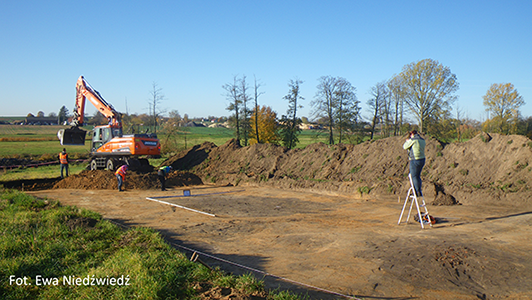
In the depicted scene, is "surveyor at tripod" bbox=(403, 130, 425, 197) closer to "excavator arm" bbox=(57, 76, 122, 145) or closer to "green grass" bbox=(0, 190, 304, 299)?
"green grass" bbox=(0, 190, 304, 299)

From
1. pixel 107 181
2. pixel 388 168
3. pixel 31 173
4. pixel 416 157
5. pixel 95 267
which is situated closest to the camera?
pixel 95 267

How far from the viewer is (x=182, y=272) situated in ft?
18.0

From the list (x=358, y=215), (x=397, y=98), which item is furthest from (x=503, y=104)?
(x=358, y=215)

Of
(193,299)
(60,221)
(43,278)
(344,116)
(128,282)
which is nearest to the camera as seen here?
(193,299)

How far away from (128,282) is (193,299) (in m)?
1.09

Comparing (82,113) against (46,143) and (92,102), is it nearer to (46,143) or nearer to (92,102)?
(92,102)

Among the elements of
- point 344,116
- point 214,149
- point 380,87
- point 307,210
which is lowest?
point 307,210

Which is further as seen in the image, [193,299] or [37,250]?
[37,250]

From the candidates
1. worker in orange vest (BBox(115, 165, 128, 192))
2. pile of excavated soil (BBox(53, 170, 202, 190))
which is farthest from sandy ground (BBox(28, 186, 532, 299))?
pile of excavated soil (BBox(53, 170, 202, 190))

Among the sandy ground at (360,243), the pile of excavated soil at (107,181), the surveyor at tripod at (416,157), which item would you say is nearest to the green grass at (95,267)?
the sandy ground at (360,243)

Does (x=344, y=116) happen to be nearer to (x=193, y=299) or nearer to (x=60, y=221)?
(x=60, y=221)

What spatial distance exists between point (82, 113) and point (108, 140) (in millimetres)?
2930

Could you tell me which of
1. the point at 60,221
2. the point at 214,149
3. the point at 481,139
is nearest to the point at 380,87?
the point at 214,149

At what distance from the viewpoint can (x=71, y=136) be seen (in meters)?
22.5
